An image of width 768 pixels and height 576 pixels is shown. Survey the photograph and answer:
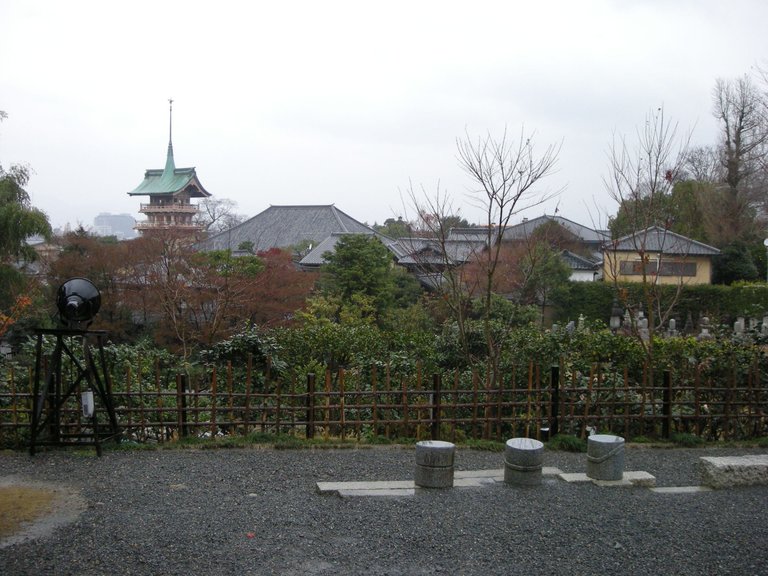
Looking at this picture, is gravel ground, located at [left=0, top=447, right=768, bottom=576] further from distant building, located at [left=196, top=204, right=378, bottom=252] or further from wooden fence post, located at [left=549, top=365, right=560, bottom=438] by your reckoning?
distant building, located at [left=196, top=204, right=378, bottom=252]

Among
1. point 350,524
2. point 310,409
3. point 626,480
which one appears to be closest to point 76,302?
point 310,409

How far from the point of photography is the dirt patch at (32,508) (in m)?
3.99

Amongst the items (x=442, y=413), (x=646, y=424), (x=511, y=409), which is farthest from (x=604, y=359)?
(x=442, y=413)

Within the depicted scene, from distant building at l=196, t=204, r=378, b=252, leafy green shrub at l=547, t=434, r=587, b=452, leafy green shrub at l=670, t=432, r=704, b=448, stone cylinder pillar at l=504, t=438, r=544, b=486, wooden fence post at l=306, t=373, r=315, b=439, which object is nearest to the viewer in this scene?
stone cylinder pillar at l=504, t=438, r=544, b=486

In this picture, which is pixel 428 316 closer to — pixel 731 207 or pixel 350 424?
pixel 350 424

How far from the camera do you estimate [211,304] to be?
46.9ft

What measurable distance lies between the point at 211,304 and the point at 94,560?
11008 mm

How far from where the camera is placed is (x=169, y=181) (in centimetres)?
4312

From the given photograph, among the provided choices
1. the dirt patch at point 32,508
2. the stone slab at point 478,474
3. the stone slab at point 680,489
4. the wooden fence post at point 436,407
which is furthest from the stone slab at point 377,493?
the stone slab at point 680,489

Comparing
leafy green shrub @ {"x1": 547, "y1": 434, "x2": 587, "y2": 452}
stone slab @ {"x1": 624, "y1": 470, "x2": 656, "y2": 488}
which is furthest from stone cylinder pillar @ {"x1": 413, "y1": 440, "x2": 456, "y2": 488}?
leafy green shrub @ {"x1": 547, "y1": 434, "x2": 587, "y2": 452}

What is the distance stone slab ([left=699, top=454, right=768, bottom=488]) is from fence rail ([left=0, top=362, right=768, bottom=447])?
1299 millimetres

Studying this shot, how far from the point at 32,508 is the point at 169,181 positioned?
41.4 metres

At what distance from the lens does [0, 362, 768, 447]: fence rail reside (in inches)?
243

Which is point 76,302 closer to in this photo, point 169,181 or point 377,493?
point 377,493
